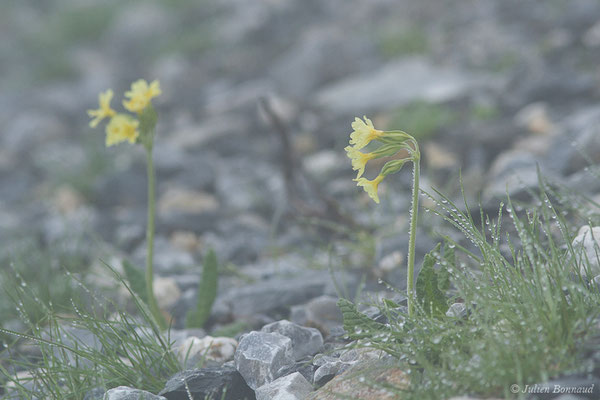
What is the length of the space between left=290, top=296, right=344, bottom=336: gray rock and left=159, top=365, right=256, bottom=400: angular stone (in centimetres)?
46

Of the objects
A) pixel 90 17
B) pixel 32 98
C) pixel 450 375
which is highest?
pixel 90 17

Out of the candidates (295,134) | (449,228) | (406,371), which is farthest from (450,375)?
(295,134)

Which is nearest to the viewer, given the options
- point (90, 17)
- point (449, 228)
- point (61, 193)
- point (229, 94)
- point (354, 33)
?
point (449, 228)

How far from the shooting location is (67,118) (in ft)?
24.2

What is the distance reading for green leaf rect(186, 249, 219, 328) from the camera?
247 cm

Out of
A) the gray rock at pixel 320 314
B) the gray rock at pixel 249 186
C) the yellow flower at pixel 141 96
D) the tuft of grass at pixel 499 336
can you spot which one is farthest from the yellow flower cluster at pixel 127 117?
the gray rock at pixel 249 186

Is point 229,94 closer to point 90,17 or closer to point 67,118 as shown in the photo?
point 67,118

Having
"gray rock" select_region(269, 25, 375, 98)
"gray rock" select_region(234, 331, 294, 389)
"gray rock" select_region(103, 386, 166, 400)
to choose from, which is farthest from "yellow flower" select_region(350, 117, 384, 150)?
"gray rock" select_region(269, 25, 375, 98)

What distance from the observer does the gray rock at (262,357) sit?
1.87 meters

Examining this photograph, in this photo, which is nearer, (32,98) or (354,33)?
(354,33)

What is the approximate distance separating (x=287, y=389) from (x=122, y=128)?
1.24 m

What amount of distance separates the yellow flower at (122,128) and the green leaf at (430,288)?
4.04 ft

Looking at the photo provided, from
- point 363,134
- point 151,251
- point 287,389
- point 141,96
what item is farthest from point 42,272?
point 363,134

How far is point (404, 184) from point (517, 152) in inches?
29.0
